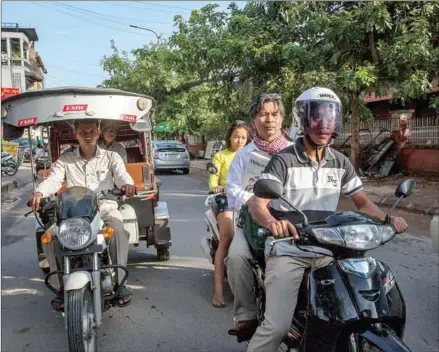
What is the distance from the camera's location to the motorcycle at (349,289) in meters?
2.21

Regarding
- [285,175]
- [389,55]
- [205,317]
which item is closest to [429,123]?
[389,55]

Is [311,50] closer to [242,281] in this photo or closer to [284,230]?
[242,281]

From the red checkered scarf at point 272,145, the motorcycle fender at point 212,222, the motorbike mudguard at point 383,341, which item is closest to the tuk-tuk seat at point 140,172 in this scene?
the motorcycle fender at point 212,222

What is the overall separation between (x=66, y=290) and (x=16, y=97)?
2356 millimetres

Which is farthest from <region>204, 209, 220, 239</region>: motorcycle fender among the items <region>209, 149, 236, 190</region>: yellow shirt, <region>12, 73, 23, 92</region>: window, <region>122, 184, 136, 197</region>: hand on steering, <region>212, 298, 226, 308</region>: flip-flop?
<region>12, 73, 23, 92</region>: window

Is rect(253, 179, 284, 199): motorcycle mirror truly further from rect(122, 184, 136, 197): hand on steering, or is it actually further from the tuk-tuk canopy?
the tuk-tuk canopy

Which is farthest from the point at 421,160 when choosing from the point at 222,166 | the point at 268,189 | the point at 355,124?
the point at 268,189

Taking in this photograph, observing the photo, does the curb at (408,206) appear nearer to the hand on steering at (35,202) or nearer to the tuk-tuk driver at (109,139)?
the tuk-tuk driver at (109,139)

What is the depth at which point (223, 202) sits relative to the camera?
4.55 m

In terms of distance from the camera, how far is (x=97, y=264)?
3.48 m

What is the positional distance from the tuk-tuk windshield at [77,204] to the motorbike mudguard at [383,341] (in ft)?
6.70

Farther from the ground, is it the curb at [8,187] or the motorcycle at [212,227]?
the motorcycle at [212,227]

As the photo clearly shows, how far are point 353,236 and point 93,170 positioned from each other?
9.95 feet

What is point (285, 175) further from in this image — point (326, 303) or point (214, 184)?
point (214, 184)
